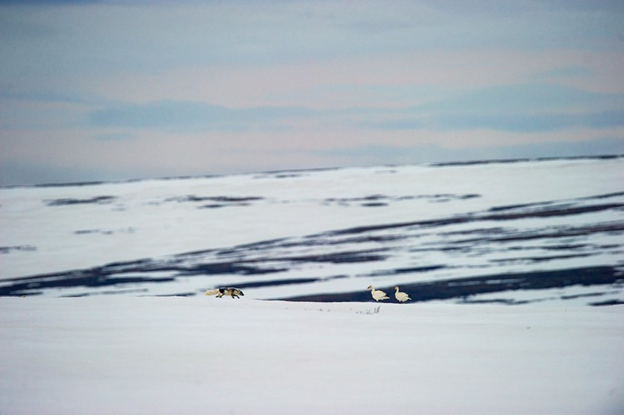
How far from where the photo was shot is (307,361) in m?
2.70

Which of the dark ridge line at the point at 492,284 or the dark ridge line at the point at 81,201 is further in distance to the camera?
the dark ridge line at the point at 81,201

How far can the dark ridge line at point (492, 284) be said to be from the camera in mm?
8188

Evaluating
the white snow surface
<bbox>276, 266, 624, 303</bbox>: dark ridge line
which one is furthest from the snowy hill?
the white snow surface

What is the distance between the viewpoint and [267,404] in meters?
2.21

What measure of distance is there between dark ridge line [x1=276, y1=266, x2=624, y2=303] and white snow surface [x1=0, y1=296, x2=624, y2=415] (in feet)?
14.0

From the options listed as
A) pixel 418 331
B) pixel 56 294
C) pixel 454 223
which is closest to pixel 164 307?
pixel 418 331

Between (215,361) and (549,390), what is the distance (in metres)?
1.29

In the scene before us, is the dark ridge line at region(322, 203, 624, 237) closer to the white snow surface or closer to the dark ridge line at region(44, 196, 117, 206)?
the dark ridge line at region(44, 196, 117, 206)

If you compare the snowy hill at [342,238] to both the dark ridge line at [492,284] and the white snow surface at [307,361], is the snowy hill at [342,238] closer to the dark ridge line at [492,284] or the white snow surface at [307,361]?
the dark ridge line at [492,284]

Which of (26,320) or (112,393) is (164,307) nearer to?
(26,320)

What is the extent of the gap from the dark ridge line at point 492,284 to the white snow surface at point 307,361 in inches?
168

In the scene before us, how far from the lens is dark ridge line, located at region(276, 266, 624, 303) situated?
322 inches

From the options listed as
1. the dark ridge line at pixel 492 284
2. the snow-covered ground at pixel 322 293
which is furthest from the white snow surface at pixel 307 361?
the dark ridge line at pixel 492 284

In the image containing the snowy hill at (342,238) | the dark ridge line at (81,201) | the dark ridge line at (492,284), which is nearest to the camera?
the dark ridge line at (492,284)
